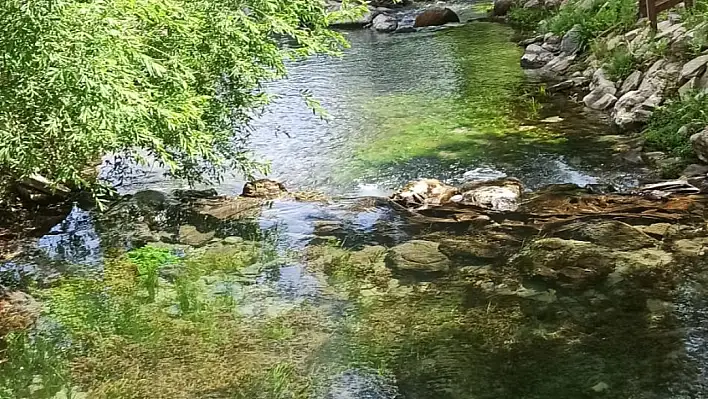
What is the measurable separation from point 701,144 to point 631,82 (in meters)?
2.96

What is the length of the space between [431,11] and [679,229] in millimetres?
14709

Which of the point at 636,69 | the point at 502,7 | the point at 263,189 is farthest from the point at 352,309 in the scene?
the point at 502,7

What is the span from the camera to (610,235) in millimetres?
6293

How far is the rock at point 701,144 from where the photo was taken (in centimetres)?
764

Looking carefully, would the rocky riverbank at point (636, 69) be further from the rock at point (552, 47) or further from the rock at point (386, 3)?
the rock at point (386, 3)

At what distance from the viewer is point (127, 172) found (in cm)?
923

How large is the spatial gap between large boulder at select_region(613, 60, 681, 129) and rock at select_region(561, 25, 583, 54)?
344cm

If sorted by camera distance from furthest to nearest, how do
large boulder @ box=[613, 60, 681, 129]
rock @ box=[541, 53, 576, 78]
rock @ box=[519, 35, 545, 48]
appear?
rock @ box=[519, 35, 545, 48] < rock @ box=[541, 53, 576, 78] < large boulder @ box=[613, 60, 681, 129]

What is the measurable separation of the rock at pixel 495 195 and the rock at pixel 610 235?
0.85 m

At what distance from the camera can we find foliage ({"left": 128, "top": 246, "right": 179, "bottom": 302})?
242 inches

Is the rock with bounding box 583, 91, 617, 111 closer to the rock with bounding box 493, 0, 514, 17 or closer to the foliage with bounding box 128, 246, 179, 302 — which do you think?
the foliage with bounding box 128, 246, 179, 302

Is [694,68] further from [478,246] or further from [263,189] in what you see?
[263,189]

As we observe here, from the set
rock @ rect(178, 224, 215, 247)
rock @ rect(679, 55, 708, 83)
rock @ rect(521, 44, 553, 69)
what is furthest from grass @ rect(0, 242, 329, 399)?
rock @ rect(521, 44, 553, 69)

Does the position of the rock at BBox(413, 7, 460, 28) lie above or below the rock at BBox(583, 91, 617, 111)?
above
